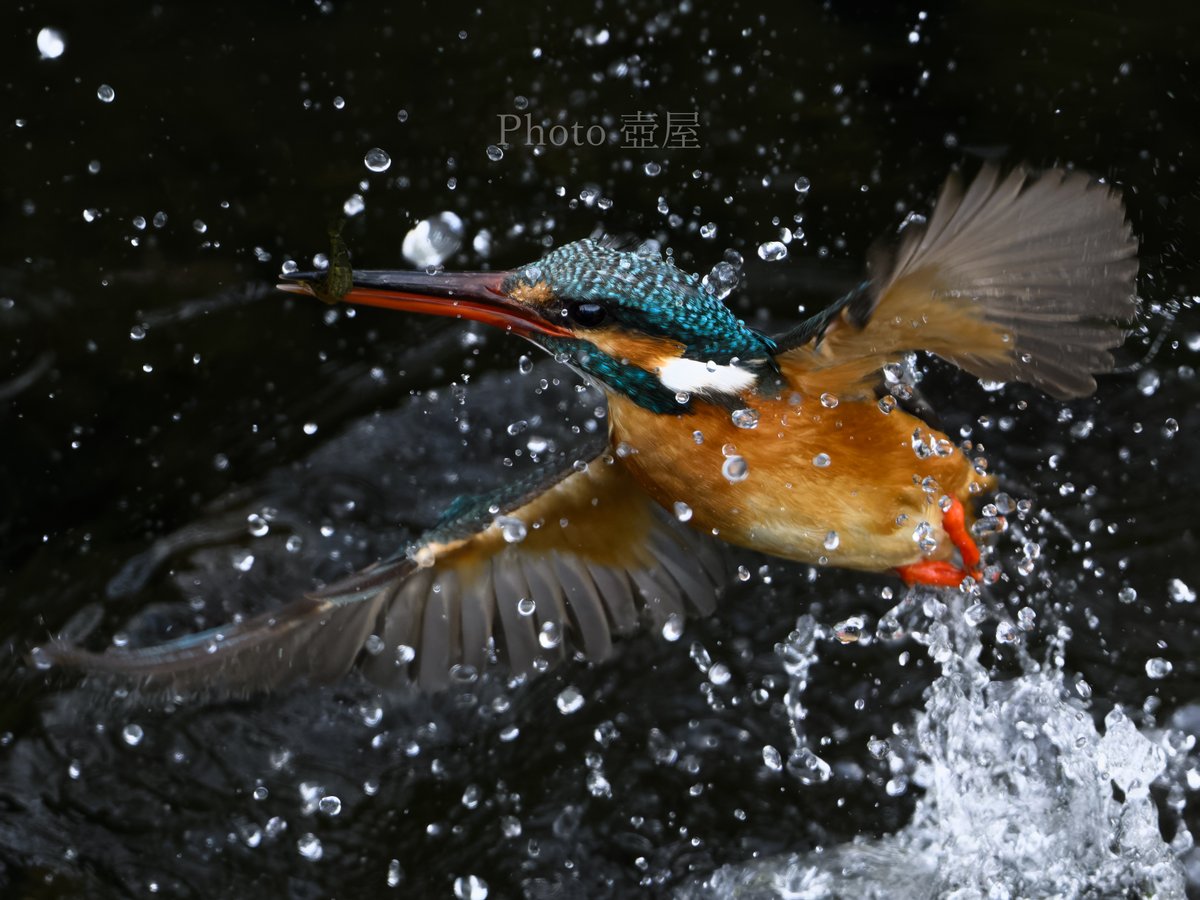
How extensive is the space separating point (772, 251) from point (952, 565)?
1.36 meters

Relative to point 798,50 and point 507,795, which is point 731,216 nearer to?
point 798,50

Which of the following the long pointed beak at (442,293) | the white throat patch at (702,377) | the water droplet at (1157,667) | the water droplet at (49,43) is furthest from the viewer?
the water droplet at (49,43)

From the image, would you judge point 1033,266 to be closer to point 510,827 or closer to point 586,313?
point 586,313

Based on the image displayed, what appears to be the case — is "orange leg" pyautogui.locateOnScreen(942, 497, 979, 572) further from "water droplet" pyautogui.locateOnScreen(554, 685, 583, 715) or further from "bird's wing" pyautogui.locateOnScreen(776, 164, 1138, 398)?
"water droplet" pyautogui.locateOnScreen(554, 685, 583, 715)

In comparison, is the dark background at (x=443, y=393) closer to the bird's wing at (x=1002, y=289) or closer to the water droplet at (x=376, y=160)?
the water droplet at (x=376, y=160)

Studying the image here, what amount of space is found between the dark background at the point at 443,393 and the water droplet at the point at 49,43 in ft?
0.07

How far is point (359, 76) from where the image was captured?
11.7ft

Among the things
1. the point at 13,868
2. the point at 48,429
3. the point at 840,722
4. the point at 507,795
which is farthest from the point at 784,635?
the point at 48,429

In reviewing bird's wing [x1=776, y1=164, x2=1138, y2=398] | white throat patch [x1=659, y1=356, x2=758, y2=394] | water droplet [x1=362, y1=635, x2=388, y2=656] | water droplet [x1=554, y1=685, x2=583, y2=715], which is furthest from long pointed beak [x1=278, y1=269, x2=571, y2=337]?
water droplet [x1=554, y1=685, x2=583, y2=715]

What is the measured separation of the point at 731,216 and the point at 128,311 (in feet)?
5.57

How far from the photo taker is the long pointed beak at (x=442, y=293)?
208cm

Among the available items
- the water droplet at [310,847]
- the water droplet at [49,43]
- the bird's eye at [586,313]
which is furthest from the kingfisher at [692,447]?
the water droplet at [49,43]

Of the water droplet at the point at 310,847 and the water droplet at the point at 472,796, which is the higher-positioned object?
the water droplet at the point at 472,796

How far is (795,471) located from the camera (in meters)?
2.28
